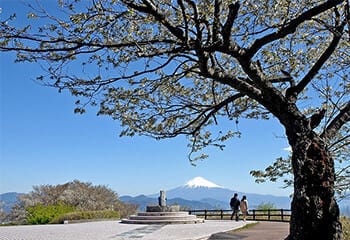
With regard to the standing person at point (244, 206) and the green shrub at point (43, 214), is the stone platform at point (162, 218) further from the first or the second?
the green shrub at point (43, 214)

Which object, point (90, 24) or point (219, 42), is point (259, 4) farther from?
point (90, 24)

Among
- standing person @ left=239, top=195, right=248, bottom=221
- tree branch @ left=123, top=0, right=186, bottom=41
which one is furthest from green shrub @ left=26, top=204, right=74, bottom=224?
tree branch @ left=123, top=0, right=186, bottom=41

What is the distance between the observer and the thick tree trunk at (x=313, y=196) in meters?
6.49

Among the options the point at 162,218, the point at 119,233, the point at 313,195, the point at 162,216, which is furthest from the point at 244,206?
the point at 313,195

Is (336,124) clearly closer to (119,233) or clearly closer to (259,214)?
(119,233)

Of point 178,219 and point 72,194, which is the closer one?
point 178,219

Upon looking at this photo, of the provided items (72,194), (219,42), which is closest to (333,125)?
(219,42)

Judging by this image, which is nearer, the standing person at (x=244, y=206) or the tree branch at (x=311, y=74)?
the tree branch at (x=311, y=74)

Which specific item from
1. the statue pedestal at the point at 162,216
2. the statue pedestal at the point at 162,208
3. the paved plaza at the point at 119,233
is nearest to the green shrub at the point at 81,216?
the statue pedestal at the point at 162,216

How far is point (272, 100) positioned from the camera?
765 centimetres

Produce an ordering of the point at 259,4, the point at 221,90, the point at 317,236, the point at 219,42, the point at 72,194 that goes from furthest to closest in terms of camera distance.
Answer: the point at 72,194 < the point at 221,90 < the point at 259,4 < the point at 219,42 < the point at 317,236

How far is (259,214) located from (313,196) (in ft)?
69.6

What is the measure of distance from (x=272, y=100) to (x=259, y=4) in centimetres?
189

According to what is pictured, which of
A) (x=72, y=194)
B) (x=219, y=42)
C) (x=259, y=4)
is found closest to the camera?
(x=219, y=42)
